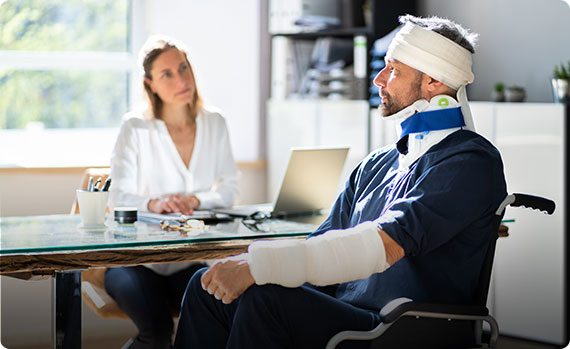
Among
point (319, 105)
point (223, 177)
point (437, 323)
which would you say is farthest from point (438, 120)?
point (319, 105)

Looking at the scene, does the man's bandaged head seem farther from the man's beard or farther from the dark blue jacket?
the dark blue jacket

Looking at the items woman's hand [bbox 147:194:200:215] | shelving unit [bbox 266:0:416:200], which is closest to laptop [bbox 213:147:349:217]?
woman's hand [bbox 147:194:200:215]

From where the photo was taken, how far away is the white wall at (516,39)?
12.4ft

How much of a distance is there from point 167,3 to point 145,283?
2.49 meters

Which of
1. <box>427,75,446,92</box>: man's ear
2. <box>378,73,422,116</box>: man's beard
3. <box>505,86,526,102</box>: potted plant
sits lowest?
<box>378,73,422,116</box>: man's beard

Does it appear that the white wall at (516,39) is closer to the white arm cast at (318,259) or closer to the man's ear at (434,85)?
the man's ear at (434,85)

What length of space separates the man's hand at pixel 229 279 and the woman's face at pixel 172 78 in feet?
4.60

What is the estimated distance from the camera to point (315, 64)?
4770 millimetres

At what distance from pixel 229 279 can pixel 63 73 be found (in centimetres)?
336

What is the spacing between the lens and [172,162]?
3244mm

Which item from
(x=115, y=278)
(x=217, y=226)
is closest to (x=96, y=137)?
(x=115, y=278)

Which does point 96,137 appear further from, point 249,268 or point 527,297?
point 249,268

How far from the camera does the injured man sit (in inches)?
74.4

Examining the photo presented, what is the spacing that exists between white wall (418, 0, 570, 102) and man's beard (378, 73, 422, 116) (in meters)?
1.77
